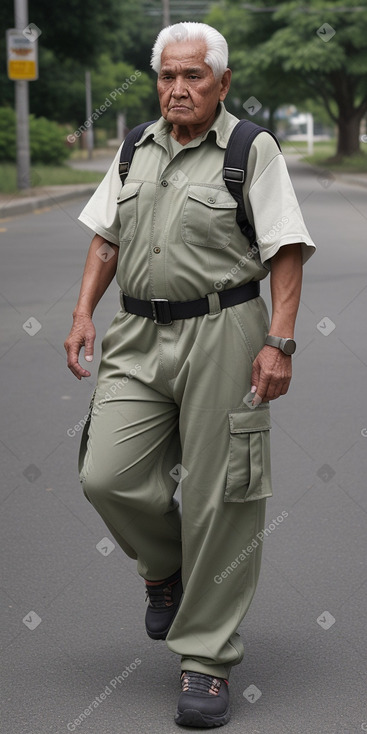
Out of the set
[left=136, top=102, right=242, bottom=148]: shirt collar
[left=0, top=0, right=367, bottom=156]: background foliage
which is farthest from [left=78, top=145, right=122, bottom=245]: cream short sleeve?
[left=0, top=0, right=367, bottom=156]: background foliage

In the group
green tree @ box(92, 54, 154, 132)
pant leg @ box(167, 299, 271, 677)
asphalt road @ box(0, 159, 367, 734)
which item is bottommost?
green tree @ box(92, 54, 154, 132)

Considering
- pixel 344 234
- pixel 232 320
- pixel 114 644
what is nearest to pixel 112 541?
pixel 114 644

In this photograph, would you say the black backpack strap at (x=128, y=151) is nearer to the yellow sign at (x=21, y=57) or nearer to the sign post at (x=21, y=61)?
the sign post at (x=21, y=61)

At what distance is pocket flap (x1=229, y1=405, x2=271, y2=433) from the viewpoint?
3.36 metres

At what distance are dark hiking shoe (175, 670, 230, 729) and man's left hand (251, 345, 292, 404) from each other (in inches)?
30.7

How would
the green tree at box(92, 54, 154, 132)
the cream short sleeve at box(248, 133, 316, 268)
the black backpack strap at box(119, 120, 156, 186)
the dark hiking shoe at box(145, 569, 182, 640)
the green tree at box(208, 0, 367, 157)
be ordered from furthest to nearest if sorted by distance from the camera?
the green tree at box(92, 54, 154, 132), the green tree at box(208, 0, 367, 157), the dark hiking shoe at box(145, 569, 182, 640), the black backpack strap at box(119, 120, 156, 186), the cream short sleeve at box(248, 133, 316, 268)

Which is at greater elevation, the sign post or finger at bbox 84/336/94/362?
finger at bbox 84/336/94/362

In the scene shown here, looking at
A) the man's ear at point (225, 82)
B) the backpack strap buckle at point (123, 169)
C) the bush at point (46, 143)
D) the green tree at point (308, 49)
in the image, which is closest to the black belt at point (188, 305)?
the backpack strap buckle at point (123, 169)

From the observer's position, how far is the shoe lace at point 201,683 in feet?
11.1

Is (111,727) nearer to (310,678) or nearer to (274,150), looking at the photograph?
(310,678)

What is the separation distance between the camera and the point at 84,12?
3512cm

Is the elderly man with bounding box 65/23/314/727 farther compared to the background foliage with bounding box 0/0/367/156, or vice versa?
the background foliage with bounding box 0/0/367/156

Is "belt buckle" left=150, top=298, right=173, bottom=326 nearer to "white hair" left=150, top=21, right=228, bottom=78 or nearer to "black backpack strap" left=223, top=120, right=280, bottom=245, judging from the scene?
"black backpack strap" left=223, top=120, right=280, bottom=245

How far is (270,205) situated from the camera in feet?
10.8
